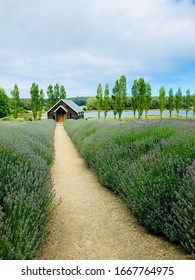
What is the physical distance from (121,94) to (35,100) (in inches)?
680

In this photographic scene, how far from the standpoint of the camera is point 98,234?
11.9 feet

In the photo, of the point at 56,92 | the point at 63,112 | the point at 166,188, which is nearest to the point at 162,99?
the point at 63,112

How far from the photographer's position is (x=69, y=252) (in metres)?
3.13

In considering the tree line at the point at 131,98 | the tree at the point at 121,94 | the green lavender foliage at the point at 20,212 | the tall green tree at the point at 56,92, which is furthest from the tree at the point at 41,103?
the green lavender foliage at the point at 20,212

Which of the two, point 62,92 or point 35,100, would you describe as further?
point 62,92

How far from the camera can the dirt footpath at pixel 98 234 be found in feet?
10.1

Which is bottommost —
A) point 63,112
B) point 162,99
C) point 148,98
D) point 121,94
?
point 63,112

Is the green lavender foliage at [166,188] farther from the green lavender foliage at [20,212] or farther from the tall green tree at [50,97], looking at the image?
the tall green tree at [50,97]

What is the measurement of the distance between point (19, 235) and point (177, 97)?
57.6m

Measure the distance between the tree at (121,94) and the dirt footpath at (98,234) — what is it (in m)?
39.5

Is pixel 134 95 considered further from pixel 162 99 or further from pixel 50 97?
pixel 50 97

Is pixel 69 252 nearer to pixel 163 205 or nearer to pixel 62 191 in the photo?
pixel 163 205

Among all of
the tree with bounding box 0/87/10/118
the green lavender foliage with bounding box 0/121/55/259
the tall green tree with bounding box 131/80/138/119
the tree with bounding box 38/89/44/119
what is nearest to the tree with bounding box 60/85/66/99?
the tree with bounding box 38/89/44/119
